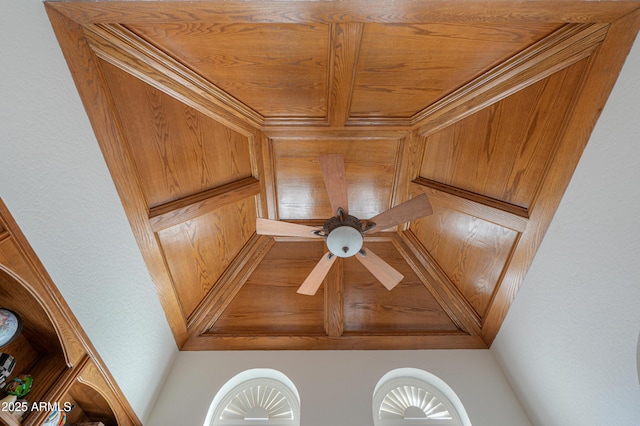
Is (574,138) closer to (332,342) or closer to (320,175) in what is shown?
(320,175)

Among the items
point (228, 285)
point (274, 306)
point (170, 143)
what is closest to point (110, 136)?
point (170, 143)

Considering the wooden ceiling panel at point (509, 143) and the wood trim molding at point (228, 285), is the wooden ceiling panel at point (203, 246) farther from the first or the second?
the wooden ceiling panel at point (509, 143)

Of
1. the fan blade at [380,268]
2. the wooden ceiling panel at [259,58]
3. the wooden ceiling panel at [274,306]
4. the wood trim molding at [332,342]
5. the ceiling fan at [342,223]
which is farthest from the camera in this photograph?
the wooden ceiling panel at [274,306]

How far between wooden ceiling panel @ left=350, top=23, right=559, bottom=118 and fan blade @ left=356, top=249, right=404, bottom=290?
984mm

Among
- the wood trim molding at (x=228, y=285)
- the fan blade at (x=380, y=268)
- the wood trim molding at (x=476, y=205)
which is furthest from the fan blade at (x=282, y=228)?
the wood trim molding at (x=476, y=205)

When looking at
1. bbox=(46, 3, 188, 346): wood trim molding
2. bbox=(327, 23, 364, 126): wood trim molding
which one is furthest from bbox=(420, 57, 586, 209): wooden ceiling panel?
bbox=(46, 3, 188, 346): wood trim molding

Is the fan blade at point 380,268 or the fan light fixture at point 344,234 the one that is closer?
the fan light fixture at point 344,234

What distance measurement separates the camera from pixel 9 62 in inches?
Answer: 50.6

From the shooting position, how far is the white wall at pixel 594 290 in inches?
63.6

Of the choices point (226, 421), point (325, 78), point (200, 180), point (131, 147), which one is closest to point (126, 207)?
point (131, 147)

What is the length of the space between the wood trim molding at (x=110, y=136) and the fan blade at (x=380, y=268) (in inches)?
53.6

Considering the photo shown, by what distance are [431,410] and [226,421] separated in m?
1.56

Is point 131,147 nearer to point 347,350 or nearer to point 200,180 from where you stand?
point 200,180

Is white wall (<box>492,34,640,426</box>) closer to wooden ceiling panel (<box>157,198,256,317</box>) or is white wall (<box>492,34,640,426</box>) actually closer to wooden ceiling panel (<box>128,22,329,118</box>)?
wooden ceiling panel (<box>128,22,329,118</box>)
